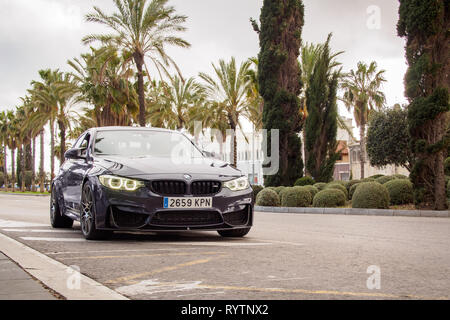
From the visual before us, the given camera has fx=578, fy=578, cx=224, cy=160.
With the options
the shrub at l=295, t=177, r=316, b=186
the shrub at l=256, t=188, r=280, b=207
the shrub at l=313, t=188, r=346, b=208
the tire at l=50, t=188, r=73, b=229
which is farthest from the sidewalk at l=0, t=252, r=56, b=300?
the shrub at l=295, t=177, r=316, b=186

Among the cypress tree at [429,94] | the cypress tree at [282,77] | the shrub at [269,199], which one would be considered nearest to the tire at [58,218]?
the cypress tree at [429,94]

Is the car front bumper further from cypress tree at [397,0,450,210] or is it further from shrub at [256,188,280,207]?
shrub at [256,188,280,207]

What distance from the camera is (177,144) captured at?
8586 mm

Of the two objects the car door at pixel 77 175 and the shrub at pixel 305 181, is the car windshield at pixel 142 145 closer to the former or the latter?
the car door at pixel 77 175

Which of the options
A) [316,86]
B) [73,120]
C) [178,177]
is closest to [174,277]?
[178,177]

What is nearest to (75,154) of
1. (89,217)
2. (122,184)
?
(89,217)

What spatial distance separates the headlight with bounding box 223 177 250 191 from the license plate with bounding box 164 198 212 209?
361mm

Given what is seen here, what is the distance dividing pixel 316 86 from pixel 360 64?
26844 mm

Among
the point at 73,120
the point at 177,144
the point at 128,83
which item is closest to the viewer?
the point at 177,144

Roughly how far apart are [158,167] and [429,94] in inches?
520

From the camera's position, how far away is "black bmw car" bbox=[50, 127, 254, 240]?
684 centimetres

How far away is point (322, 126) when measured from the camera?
1062 inches

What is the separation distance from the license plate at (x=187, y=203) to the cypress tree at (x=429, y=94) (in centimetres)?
1249
